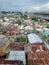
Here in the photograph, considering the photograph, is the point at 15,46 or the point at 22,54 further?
the point at 15,46

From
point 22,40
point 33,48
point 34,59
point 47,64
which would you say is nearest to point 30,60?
point 34,59

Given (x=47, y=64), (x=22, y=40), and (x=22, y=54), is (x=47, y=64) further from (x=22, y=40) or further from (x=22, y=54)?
(x=22, y=40)

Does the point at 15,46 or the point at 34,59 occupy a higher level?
the point at 34,59

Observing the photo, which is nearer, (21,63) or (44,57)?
(21,63)

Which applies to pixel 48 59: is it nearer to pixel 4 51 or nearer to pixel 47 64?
pixel 47 64

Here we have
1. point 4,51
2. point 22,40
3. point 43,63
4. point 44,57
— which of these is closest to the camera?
point 43,63

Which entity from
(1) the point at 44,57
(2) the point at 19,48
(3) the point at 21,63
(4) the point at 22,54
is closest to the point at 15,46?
(2) the point at 19,48

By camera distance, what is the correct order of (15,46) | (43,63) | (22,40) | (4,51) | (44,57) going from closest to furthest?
(43,63)
(44,57)
(4,51)
(15,46)
(22,40)

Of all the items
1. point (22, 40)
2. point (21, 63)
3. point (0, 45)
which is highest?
point (21, 63)

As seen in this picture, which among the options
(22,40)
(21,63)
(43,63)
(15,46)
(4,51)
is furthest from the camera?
(22,40)
